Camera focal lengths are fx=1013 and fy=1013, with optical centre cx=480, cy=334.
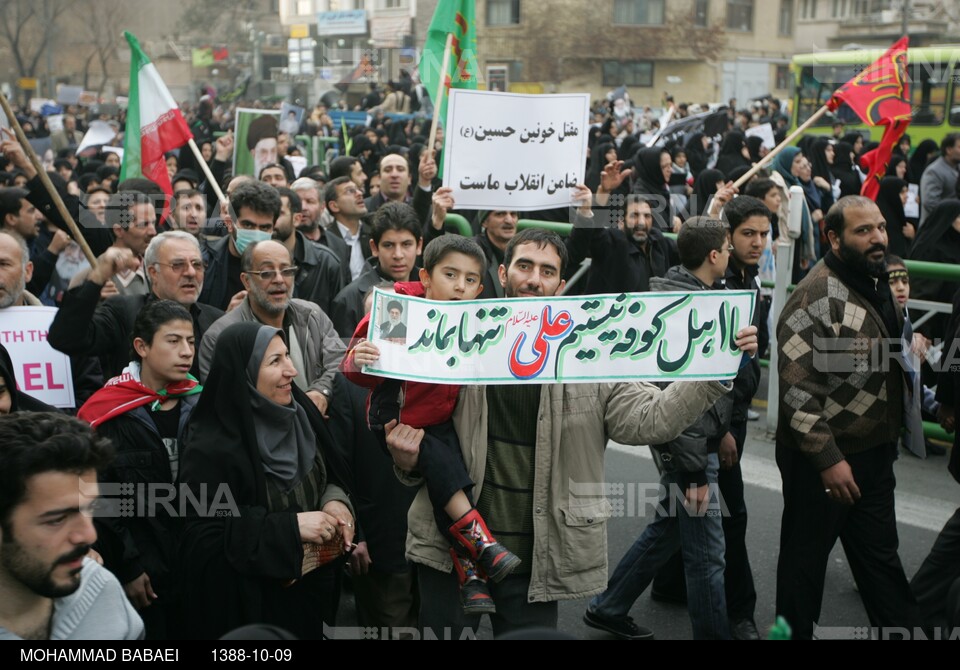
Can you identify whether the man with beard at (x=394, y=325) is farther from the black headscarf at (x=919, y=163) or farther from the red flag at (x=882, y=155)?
the black headscarf at (x=919, y=163)

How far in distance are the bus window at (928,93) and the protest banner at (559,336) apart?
58.3ft

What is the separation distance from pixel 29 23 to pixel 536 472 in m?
61.9

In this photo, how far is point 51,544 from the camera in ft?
8.09

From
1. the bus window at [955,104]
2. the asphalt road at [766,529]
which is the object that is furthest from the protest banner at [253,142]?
the bus window at [955,104]

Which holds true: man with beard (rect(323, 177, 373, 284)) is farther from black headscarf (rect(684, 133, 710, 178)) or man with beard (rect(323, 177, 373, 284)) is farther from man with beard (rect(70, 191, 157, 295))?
black headscarf (rect(684, 133, 710, 178))

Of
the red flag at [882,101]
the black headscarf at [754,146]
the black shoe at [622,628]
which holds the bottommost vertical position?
the black shoe at [622,628]

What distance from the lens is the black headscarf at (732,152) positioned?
45.9 feet

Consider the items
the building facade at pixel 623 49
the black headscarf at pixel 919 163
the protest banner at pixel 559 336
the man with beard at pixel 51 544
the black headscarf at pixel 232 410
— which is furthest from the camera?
the building facade at pixel 623 49

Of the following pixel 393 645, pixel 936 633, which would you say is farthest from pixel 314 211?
pixel 393 645

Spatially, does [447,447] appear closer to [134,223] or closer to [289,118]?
[134,223]

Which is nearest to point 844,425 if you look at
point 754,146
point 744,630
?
point 744,630

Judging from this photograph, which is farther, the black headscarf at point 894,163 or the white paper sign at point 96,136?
the white paper sign at point 96,136

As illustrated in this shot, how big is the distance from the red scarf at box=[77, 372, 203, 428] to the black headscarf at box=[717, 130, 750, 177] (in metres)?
11.2

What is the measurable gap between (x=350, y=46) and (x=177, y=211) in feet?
194
